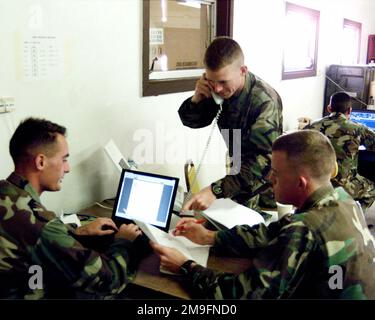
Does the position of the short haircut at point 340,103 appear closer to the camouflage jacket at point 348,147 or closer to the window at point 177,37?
the camouflage jacket at point 348,147

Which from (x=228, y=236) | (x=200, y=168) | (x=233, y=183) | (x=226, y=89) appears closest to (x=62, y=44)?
(x=226, y=89)

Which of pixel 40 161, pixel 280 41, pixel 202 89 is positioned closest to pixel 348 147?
pixel 280 41

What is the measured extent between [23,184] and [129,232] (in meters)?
0.45

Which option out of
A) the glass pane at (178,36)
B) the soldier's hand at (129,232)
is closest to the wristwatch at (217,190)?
the soldier's hand at (129,232)

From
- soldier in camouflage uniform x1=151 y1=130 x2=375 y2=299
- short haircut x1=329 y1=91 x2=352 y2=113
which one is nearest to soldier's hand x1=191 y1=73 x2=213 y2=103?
soldier in camouflage uniform x1=151 y1=130 x2=375 y2=299

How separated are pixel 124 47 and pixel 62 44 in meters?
0.42

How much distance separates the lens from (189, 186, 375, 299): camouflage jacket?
118cm

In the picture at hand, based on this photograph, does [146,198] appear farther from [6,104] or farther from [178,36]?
[178,36]

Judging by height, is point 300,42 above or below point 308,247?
above

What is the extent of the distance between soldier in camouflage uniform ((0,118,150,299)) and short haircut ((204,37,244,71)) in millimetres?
758

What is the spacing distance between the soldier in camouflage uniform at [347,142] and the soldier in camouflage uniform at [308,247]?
2.08 meters

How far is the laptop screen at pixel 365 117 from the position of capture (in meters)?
4.14

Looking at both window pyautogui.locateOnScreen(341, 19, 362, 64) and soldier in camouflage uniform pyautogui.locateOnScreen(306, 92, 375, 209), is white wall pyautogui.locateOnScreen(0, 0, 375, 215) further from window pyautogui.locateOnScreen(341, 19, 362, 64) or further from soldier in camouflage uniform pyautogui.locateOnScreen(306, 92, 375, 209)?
window pyautogui.locateOnScreen(341, 19, 362, 64)

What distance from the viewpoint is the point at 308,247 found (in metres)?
1.18
